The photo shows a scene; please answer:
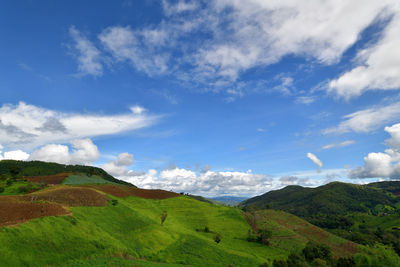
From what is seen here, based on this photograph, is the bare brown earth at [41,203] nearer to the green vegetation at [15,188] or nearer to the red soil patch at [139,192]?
the green vegetation at [15,188]

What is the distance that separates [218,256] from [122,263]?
31.5 metres

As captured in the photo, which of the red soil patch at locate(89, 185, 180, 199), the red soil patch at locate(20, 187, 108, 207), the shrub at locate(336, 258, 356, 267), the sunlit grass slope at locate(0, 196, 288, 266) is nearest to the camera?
the sunlit grass slope at locate(0, 196, 288, 266)

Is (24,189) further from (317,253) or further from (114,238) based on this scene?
(317,253)

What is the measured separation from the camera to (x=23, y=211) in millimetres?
45844

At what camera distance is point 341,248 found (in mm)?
112625

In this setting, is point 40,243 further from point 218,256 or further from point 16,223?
point 218,256

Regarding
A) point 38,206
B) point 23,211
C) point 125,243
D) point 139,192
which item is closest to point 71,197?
point 38,206

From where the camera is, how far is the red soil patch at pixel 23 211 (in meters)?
41.4

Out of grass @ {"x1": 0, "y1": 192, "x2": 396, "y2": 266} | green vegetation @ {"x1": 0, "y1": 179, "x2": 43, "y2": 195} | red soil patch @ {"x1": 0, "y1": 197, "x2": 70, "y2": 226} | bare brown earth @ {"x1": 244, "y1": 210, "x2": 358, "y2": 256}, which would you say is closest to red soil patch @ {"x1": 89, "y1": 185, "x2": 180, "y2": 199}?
grass @ {"x1": 0, "y1": 192, "x2": 396, "y2": 266}

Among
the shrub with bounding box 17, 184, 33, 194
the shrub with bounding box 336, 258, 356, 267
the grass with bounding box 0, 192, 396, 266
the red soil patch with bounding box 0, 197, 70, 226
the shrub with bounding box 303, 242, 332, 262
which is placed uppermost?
the shrub with bounding box 17, 184, 33, 194

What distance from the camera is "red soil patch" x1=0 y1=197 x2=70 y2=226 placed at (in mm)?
41406

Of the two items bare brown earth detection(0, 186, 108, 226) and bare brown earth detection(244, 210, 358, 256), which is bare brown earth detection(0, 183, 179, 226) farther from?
bare brown earth detection(244, 210, 358, 256)

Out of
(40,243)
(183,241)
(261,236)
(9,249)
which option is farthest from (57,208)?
(261,236)

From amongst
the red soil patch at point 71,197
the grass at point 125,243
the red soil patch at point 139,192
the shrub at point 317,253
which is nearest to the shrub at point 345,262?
the shrub at point 317,253
